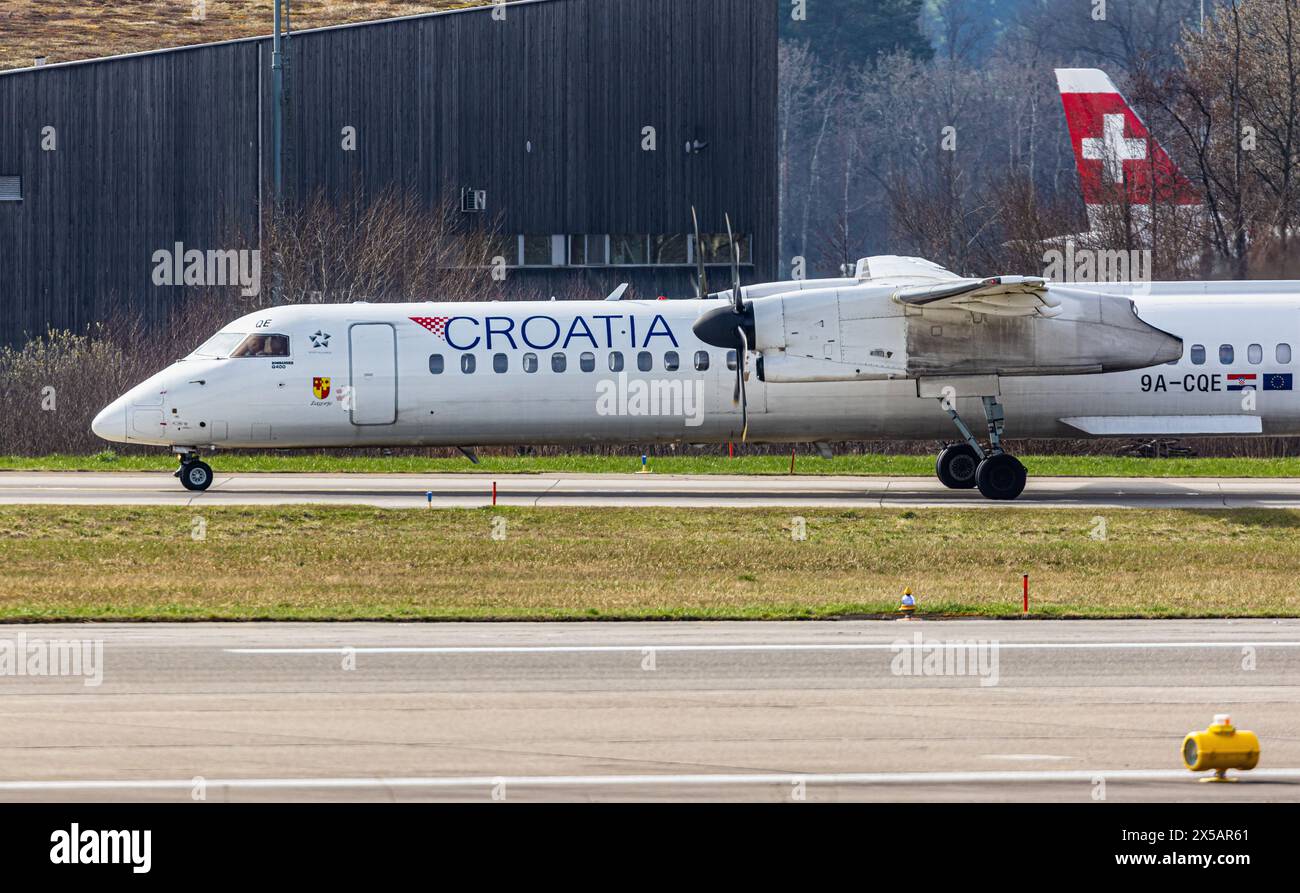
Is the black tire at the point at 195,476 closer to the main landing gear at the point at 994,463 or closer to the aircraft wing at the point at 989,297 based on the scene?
the aircraft wing at the point at 989,297

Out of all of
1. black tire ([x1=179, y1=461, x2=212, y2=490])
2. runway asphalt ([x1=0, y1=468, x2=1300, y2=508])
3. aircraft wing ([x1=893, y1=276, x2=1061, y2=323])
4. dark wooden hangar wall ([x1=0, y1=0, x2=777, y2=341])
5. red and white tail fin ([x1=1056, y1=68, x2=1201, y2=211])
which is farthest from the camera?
dark wooden hangar wall ([x1=0, y1=0, x2=777, y2=341])

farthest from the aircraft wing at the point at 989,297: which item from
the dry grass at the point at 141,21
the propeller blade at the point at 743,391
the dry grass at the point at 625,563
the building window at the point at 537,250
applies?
the dry grass at the point at 141,21

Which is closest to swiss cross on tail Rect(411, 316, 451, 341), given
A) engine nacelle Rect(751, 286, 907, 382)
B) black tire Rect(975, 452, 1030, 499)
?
engine nacelle Rect(751, 286, 907, 382)

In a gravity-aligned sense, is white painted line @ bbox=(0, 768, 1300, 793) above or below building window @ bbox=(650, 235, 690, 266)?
below

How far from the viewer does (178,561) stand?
22.4 metres

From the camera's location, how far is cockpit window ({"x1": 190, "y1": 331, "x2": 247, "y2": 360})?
95.6 ft

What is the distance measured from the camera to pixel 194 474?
29.6m

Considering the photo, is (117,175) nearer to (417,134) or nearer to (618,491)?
(417,134)

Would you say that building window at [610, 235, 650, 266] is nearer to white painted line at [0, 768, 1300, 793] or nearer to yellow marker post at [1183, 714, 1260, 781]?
white painted line at [0, 768, 1300, 793]

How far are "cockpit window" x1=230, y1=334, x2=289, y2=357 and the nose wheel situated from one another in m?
2.16

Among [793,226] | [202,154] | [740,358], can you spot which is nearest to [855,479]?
[740,358]

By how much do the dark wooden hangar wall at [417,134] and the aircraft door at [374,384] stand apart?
78.3 feet

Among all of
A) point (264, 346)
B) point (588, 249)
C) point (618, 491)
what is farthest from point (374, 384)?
point (588, 249)

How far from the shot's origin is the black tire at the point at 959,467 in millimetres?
30062
